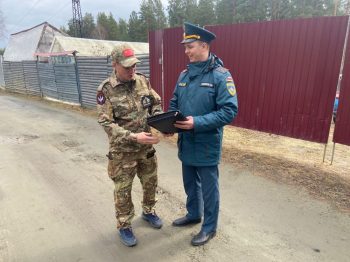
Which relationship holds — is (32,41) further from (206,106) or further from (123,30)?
(123,30)

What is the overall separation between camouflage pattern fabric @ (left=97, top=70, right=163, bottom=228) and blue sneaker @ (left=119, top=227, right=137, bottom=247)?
6cm

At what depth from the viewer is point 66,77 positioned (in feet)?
38.7

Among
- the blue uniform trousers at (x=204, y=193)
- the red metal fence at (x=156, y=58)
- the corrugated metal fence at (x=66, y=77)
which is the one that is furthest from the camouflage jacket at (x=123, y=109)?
the corrugated metal fence at (x=66, y=77)

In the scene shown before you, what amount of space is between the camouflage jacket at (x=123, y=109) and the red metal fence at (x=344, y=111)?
2991 millimetres

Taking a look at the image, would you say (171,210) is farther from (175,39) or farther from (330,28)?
(175,39)

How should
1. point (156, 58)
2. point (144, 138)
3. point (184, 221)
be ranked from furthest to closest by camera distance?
1. point (156, 58)
2. point (184, 221)
3. point (144, 138)

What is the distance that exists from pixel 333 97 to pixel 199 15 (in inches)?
1908

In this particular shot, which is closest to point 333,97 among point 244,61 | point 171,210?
point 244,61

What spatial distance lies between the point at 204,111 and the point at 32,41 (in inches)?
1306

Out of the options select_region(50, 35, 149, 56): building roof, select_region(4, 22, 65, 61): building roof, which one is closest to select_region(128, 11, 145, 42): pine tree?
select_region(4, 22, 65, 61): building roof

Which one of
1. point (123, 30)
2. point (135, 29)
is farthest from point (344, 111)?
point (123, 30)

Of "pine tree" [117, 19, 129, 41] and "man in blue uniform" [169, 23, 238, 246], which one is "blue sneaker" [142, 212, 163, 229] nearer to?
"man in blue uniform" [169, 23, 238, 246]

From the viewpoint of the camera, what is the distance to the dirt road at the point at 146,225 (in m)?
2.85

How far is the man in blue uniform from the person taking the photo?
2553 mm
